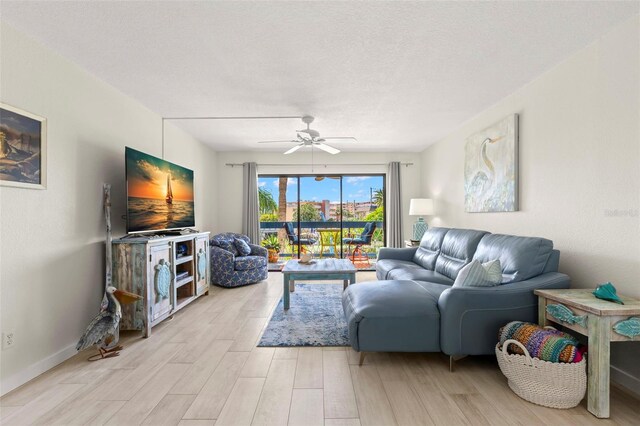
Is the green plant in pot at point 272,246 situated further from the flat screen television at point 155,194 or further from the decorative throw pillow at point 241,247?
the flat screen television at point 155,194

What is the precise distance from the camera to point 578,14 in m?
1.94

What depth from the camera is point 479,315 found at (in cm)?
221

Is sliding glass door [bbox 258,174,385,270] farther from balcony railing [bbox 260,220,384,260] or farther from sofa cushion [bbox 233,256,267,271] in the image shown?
sofa cushion [bbox 233,256,267,271]

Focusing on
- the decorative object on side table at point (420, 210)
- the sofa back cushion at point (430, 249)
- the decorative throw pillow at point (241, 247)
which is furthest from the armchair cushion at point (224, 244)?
the decorative object on side table at point (420, 210)

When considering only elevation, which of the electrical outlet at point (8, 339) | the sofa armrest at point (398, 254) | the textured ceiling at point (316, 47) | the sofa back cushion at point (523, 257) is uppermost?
the textured ceiling at point (316, 47)

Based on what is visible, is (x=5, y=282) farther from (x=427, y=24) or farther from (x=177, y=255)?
(x=427, y=24)

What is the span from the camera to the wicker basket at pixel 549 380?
1787 millimetres

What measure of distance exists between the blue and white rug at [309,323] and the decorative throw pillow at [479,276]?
3.79 feet

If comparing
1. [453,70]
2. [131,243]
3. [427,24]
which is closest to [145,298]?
[131,243]

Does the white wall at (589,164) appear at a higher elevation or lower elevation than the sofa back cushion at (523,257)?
higher

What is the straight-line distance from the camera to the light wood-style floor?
1749mm

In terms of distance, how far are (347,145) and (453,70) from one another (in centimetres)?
300

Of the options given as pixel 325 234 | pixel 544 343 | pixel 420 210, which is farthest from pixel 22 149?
pixel 325 234

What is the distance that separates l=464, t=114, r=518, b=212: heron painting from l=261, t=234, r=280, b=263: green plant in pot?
4.20 metres
